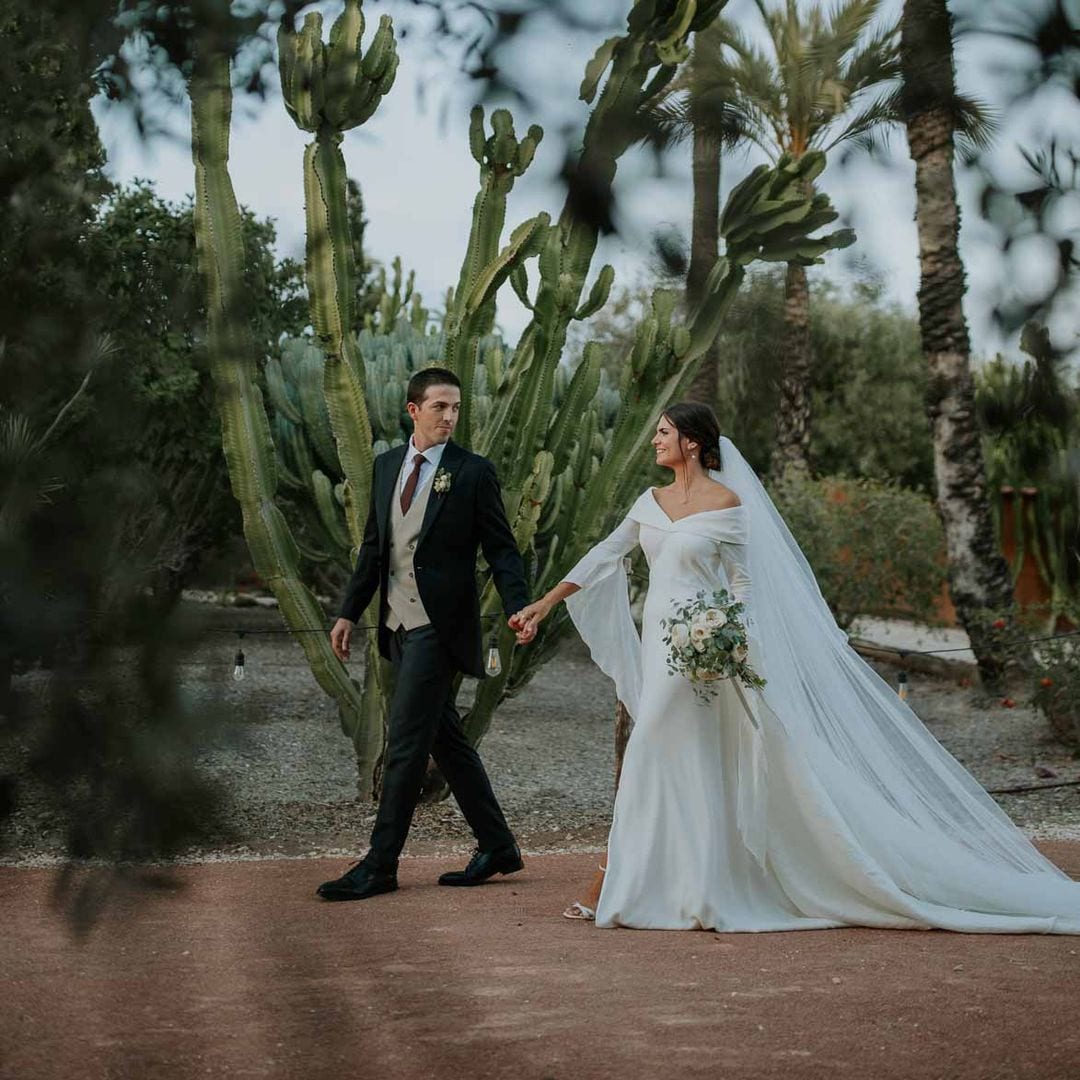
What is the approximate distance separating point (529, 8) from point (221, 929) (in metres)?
0.59

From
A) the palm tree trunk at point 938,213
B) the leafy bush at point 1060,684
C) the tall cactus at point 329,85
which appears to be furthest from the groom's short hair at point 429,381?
the leafy bush at point 1060,684

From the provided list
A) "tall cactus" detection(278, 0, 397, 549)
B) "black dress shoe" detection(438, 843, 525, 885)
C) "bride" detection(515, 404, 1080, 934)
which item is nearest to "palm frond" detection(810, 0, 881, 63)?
"tall cactus" detection(278, 0, 397, 549)

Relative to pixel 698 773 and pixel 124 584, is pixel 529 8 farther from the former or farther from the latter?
pixel 698 773

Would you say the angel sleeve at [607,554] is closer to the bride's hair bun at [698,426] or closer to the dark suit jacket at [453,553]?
the dark suit jacket at [453,553]

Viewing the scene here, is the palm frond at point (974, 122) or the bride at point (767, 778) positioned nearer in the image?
Result: the palm frond at point (974, 122)

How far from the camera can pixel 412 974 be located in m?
1.01

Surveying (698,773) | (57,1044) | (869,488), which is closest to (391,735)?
(698,773)

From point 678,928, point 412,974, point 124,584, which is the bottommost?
point 678,928

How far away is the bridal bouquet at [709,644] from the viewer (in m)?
5.73

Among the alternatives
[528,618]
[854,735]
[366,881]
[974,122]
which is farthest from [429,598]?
[974,122]

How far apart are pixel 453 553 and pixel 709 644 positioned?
1.09m

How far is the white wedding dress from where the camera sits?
5773 mm

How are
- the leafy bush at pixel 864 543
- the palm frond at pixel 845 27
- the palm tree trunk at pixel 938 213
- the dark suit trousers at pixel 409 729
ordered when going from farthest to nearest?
the leafy bush at pixel 864 543, the dark suit trousers at pixel 409 729, the palm tree trunk at pixel 938 213, the palm frond at pixel 845 27

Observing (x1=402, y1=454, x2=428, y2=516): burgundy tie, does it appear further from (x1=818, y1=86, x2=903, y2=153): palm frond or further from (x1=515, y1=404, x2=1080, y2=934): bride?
(x1=818, y1=86, x2=903, y2=153): palm frond
